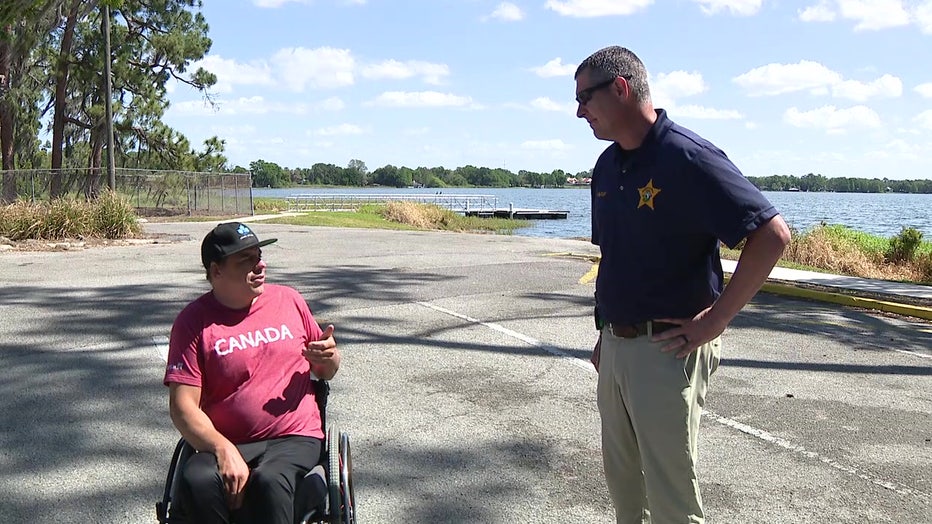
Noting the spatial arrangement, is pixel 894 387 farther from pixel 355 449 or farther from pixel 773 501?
pixel 355 449

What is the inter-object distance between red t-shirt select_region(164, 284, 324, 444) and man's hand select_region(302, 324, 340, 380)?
0.22ft

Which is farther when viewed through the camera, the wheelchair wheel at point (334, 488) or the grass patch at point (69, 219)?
the grass patch at point (69, 219)

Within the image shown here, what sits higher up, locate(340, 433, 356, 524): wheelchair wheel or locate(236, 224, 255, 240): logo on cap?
locate(236, 224, 255, 240): logo on cap

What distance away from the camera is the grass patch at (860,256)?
17.4 meters

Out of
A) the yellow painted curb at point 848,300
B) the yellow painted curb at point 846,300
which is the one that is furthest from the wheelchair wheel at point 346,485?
the yellow painted curb at point 848,300

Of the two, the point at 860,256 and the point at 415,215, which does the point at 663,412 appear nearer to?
the point at 860,256

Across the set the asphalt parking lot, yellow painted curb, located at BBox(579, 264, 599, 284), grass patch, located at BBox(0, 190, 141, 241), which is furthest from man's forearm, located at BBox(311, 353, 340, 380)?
grass patch, located at BBox(0, 190, 141, 241)

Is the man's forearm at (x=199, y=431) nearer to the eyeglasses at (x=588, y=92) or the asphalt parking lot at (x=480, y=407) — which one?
the asphalt parking lot at (x=480, y=407)

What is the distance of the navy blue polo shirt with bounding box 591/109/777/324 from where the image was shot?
2.55 meters

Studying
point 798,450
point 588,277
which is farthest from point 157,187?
point 798,450

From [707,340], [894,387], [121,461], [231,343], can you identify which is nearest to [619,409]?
[707,340]

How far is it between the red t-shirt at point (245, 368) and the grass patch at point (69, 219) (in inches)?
607

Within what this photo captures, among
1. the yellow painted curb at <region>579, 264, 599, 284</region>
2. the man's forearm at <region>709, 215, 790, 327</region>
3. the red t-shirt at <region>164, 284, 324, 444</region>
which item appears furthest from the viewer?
the yellow painted curb at <region>579, 264, 599, 284</region>

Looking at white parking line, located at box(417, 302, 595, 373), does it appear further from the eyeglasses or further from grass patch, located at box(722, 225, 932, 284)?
grass patch, located at box(722, 225, 932, 284)
